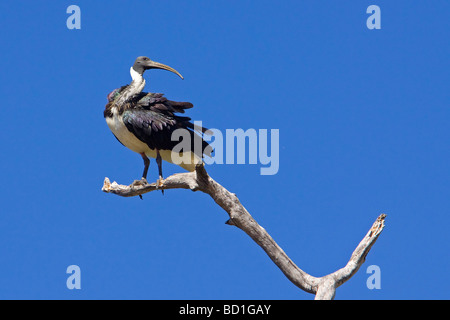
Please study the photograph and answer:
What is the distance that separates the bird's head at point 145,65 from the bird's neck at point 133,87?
0.27 ft

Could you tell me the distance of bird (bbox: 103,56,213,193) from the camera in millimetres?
13289

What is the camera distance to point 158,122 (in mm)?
13250

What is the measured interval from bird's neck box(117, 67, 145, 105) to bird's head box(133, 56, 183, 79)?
A: 84 millimetres

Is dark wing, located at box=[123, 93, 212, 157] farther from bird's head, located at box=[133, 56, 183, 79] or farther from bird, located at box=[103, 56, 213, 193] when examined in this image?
bird's head, located at box=[133, 56, 183, 79]

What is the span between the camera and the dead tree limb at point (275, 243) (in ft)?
40.0

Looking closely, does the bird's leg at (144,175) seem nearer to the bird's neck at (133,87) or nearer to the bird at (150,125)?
the bird at (150,125)

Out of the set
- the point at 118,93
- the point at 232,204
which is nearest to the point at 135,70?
the point at 118,93

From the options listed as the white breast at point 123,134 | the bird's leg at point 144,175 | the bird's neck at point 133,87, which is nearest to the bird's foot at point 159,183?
the bird's leg at point 144,175

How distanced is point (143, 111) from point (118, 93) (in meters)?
0.73

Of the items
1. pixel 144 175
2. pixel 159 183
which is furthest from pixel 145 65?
pixel 159 183

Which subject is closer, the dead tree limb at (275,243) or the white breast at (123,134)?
the dead tree limb at (275,243)
